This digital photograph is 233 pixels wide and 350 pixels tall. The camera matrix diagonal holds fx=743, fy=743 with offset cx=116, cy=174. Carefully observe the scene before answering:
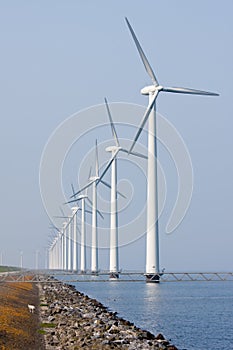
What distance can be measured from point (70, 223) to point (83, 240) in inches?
764

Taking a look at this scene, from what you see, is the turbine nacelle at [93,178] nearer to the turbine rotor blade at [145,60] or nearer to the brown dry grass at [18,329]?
the turbine rotor blade at [145,60]

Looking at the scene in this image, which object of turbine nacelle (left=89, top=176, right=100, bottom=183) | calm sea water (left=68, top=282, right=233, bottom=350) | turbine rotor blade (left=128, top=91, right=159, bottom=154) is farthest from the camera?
turbine nacelle (left=89, top=176, right=100, bottom=183)

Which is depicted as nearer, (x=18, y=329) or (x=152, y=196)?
(x=18, y=329)

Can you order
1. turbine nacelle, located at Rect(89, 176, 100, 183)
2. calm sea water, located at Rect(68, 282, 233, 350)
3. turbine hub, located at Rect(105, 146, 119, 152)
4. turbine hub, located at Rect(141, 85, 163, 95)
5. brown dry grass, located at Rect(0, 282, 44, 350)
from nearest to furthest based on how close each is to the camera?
1. brown dry grass, located at Rect(0, 282, 44, 350)
2. calm sea water, located at Rect(68, 282, 233, 350)
3. turbine hub, located at Rect(141, 85, 163, 95)
4. turbine hub, located at Rect(105, 146, 119, 152)
5. turbine nacelle, located at Rect(89, 176, 100, 183)

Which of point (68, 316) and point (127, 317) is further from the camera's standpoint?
point (127, 317)

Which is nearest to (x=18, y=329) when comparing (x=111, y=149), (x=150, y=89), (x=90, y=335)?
(x=90, y=335)

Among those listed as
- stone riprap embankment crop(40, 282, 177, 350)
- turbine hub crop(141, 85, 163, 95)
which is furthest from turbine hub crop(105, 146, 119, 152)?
stone riprap embankment crop(40, 282, 177, 350)

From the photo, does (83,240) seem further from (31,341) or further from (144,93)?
(31,341)

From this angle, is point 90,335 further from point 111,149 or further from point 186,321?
point 111,149

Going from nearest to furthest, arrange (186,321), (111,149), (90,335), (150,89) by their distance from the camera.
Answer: (90,335) < (186,321) < (150,89) < (111,149)

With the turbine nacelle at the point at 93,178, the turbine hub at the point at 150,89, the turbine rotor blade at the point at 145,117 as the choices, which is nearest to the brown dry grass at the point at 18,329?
the turbine rotor blade at the point at 145,117

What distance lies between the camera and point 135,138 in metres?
79.8

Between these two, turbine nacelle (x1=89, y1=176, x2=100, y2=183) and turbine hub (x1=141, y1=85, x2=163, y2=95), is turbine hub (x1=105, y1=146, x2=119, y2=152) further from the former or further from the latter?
turbine hub (x1=141, y1=85, x2=163, y2=95)

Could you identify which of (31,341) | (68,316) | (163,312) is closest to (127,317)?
(163,312)
